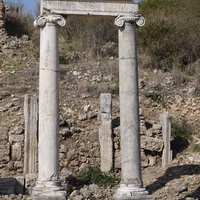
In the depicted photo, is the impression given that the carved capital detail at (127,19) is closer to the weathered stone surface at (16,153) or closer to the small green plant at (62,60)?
the weathered stone surface at (16,153)

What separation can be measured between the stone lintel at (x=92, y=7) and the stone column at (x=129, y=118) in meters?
0.24

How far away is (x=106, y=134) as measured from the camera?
1869cm

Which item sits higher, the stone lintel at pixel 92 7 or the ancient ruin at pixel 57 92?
the stone lintel at pixel 92 7

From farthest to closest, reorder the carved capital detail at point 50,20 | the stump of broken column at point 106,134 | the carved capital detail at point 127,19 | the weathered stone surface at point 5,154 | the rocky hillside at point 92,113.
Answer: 1. the stump of broken column at point 106,134
2. the weathered stone surface at point 5,154
3. the rocky hillside at point 92,113
4. the carved capital detail at point 127,19
5. the carved capital detail at point 50,20

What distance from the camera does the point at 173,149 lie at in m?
19.8

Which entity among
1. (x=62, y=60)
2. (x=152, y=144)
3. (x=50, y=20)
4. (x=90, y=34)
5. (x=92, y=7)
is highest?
(x=90, y=34)

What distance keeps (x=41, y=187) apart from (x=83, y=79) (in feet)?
37.2

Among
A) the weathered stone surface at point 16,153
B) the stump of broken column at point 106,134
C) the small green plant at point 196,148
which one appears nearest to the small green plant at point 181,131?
the small green plant at point 196,148

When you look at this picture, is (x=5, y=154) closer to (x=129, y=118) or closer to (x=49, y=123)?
(x=49, y=123)

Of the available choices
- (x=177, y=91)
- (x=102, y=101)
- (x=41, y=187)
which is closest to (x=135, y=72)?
(x=41, y=187)

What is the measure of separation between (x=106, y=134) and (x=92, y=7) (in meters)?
6.25

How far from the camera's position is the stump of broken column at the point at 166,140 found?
740 inches

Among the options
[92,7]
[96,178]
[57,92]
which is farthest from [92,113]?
[92,7]

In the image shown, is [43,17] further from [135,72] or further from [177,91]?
[177,91]
